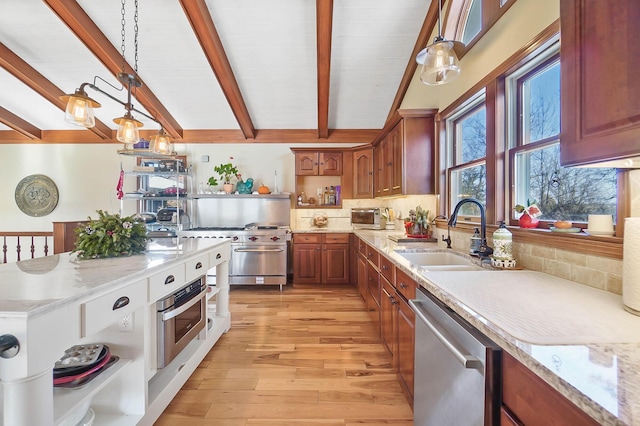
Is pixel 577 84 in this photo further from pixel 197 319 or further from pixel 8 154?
pixel 8 154

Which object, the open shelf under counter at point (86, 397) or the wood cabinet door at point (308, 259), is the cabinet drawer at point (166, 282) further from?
the wood cabinet door at point (308, 259)

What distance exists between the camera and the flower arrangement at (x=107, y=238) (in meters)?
1.74

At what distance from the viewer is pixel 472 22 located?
2.65 meters

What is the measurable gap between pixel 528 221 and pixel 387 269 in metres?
1.01

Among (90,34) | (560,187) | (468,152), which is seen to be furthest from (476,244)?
(90,34)

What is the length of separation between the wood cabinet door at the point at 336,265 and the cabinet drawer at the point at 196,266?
2.41m

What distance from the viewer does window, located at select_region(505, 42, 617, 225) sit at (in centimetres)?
146

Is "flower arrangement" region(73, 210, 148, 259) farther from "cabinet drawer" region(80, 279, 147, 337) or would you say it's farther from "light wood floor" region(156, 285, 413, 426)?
"light wood floor" region(156, 285, 413, 426)

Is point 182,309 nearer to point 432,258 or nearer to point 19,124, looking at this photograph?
point 432,258

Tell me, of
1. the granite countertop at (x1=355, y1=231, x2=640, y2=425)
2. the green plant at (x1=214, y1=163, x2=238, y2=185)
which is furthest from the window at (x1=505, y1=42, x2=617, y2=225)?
the green plant at (x1=214, y1=163, x2=238, y2=185)

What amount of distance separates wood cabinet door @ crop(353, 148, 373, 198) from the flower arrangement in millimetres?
3561

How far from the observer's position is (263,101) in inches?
175

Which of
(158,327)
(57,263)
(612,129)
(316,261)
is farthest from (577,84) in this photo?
(316,261)

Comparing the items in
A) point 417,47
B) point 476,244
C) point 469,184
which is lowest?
point 476,244
